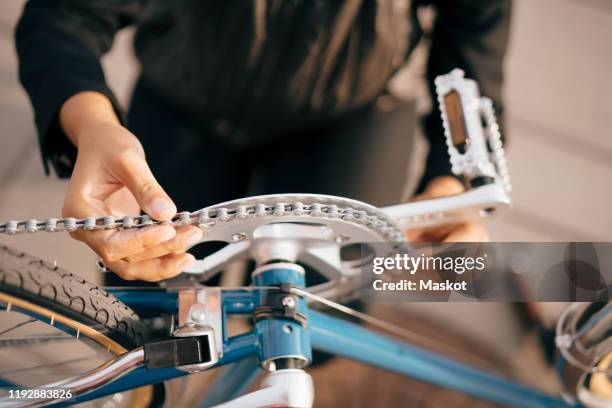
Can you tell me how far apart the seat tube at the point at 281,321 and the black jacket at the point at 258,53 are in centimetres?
21

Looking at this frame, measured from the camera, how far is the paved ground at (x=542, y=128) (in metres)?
1.01

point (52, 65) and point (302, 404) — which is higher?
point (52, 65)

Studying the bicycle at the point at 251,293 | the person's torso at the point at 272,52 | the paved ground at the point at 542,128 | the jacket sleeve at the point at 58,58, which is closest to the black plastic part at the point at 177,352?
the bicycle at the point at 251,293

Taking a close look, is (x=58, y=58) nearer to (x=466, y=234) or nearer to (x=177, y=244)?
(x=177, y=244)

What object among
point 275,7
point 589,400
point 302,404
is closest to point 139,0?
point 275,7

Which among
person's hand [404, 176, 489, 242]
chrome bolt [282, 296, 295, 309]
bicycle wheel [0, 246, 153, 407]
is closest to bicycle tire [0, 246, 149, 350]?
bicycle wheel [0, 246, 153, 407]

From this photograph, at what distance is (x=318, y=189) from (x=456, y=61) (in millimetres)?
237

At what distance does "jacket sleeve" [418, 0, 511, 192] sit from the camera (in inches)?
27.4

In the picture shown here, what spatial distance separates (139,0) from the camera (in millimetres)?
661

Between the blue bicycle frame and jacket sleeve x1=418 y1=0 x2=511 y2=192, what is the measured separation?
214 millimetres

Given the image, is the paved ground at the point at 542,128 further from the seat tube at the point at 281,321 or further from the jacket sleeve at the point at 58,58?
the seat tube at the point at 281,321

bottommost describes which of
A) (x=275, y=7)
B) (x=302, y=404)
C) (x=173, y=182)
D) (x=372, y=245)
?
(x=302, y=404)

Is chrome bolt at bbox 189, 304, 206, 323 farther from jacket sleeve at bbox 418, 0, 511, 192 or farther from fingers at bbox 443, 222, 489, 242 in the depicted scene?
jacket sleeve at bbox 418, 0, 511, 192

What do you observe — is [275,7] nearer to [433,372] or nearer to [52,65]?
[52,65]
